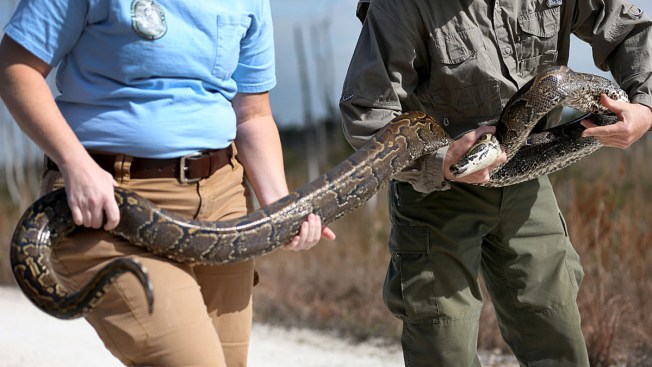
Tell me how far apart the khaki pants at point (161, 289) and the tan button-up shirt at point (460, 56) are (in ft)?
3.35

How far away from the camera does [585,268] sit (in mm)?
7109

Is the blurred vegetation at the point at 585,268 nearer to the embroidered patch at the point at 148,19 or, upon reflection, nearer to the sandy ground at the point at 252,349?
the sandy ground at the point at 252,349

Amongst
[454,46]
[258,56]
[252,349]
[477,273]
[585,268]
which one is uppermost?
[258,56]

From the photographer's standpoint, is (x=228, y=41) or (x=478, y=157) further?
(x=478, y=157)

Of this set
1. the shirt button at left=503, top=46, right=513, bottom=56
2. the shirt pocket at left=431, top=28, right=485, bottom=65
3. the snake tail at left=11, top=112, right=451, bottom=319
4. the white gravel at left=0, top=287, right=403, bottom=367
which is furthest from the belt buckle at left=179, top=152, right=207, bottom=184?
the white gravel at left=0, top=287, right=403, bottom=367

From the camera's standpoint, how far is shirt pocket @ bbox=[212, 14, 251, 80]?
3256 mm

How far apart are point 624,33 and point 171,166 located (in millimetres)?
2547

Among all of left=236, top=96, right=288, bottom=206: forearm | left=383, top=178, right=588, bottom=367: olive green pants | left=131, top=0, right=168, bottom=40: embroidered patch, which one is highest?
left=131, top=0, right=168, bottom=40: embroidered patch

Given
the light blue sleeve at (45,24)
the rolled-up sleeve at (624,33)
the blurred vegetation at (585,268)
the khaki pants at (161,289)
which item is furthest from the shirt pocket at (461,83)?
the blurred vegetation at (585,268)

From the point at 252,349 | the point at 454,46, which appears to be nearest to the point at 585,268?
the point at 252,349

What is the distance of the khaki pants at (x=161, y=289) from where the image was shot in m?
2.96

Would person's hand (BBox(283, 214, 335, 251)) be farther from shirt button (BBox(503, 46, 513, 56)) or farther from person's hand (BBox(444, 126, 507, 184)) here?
shirt button (BBox(503, 46, 513, 56))

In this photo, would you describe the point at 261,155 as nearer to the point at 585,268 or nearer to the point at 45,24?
the point at 45,24

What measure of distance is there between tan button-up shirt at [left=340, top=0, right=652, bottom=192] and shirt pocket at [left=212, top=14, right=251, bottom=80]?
95cm
